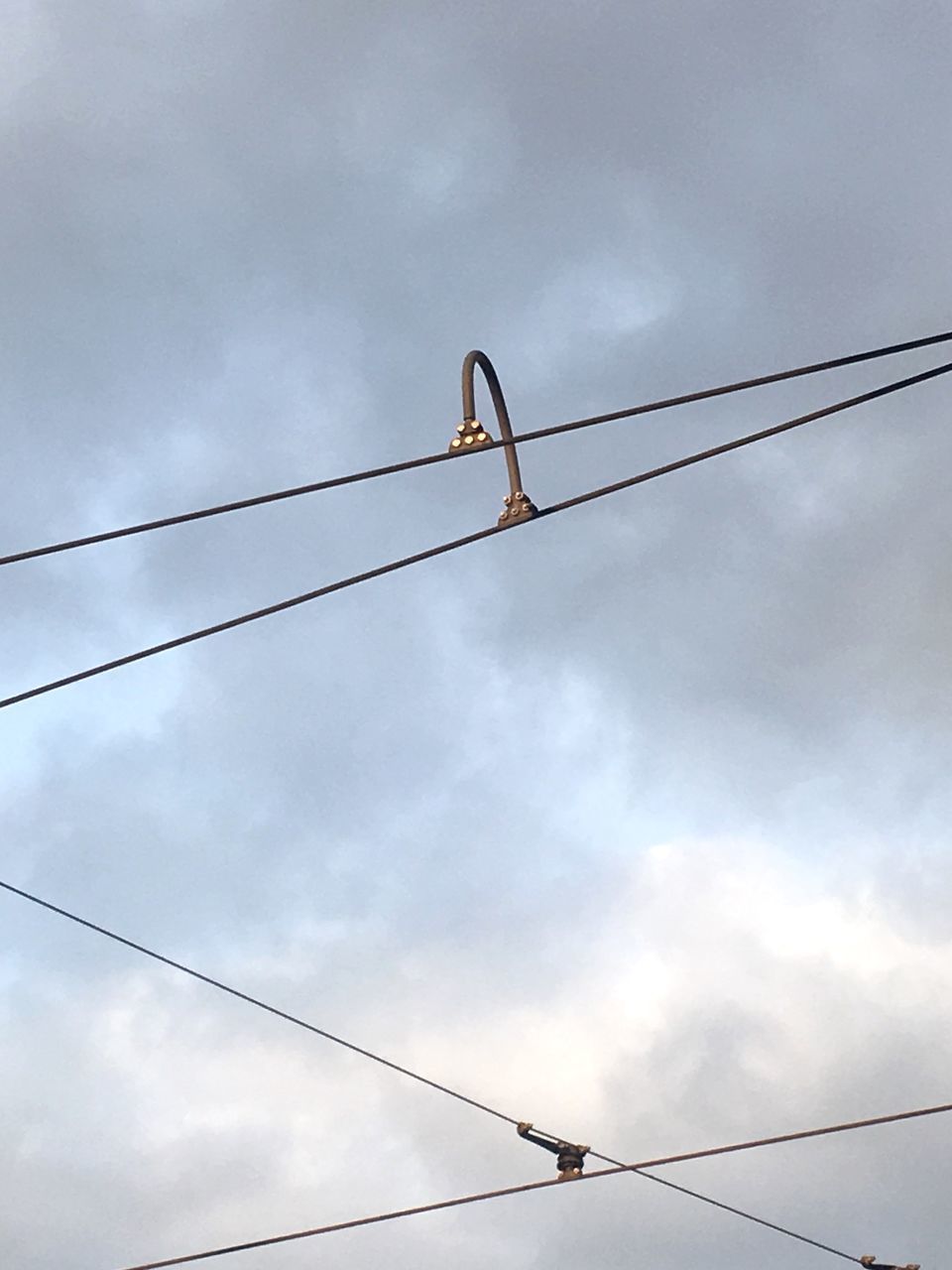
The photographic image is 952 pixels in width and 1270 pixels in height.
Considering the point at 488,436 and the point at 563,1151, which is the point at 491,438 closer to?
the point at 488,436

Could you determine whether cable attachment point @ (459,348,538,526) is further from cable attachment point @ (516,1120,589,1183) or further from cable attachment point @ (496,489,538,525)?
cable attachment point @ (516,1120,589,1183)

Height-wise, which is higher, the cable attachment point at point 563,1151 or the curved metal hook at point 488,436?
the curved metal hook at point 488,436

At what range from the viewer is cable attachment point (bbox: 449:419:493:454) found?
15375 millimetres

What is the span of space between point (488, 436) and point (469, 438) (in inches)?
6.6

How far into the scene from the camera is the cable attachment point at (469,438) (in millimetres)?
15375

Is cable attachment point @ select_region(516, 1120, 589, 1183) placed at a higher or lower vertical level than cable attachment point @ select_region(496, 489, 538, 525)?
lower

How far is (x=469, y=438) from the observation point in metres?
15.5

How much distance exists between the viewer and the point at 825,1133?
17.6 metres

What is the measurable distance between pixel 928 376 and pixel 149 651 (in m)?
7.63

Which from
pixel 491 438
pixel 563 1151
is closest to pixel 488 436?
pixel 491 438

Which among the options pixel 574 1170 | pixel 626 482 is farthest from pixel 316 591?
pixel 574 1170

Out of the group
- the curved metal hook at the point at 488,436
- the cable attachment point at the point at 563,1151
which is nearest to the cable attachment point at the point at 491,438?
the curved metal hook at the point at 488,436

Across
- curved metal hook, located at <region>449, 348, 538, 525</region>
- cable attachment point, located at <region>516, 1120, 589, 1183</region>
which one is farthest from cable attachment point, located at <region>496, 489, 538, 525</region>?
cable attachment point, located at <region>516, 1120, 589, 1183</region>

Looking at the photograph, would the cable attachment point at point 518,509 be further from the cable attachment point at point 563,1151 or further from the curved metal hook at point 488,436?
the cable attachment point at point 563,1151
